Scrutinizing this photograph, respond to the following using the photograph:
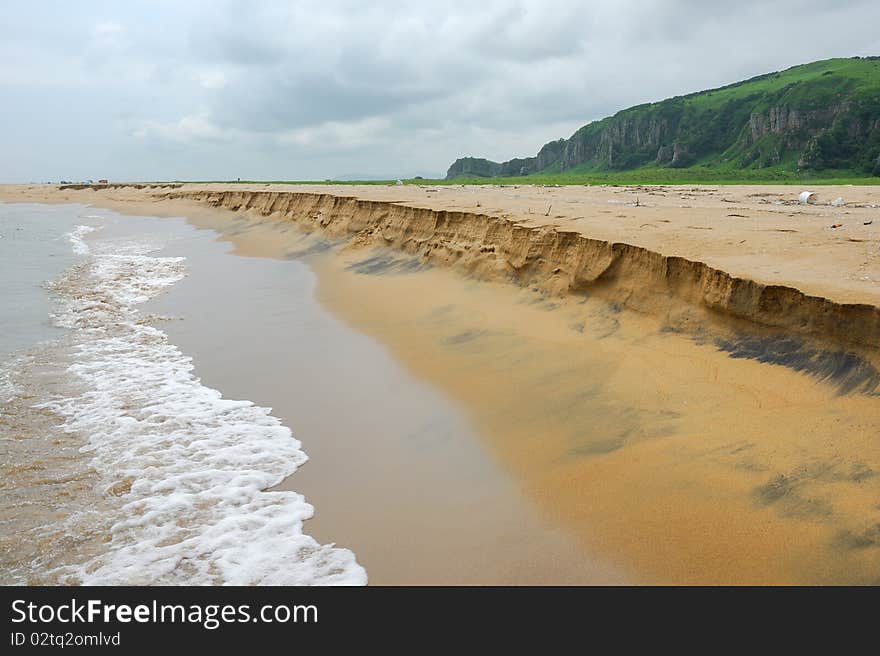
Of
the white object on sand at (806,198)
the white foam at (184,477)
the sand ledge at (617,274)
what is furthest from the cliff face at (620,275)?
the white object on sand at (806,198)

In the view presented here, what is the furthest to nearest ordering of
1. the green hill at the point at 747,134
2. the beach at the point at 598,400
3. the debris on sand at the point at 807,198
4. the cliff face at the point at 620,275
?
the green hill at the point at 747,134 < the debris on sand at the point at 807,198 < the cliff face at the point at 620,275 < the beach at the point at 598,400

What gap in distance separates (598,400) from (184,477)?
3938mm

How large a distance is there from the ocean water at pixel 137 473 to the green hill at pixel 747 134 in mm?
51574

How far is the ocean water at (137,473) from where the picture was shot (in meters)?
3.80

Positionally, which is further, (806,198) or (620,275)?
(806,198)

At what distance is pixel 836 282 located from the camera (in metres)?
5.61

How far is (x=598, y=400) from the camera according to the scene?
580 centimetres

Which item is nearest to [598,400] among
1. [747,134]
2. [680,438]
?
[680,438]

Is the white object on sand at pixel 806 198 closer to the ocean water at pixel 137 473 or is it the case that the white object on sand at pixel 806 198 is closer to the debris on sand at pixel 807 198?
the debris on sand at pixel 807 198

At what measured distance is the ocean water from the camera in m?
Result: 3.80

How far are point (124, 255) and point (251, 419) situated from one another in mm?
16403

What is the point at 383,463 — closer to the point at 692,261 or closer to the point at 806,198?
the point at 692,261

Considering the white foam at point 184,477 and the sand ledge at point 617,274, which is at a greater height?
the sand ledge at point 617,274
